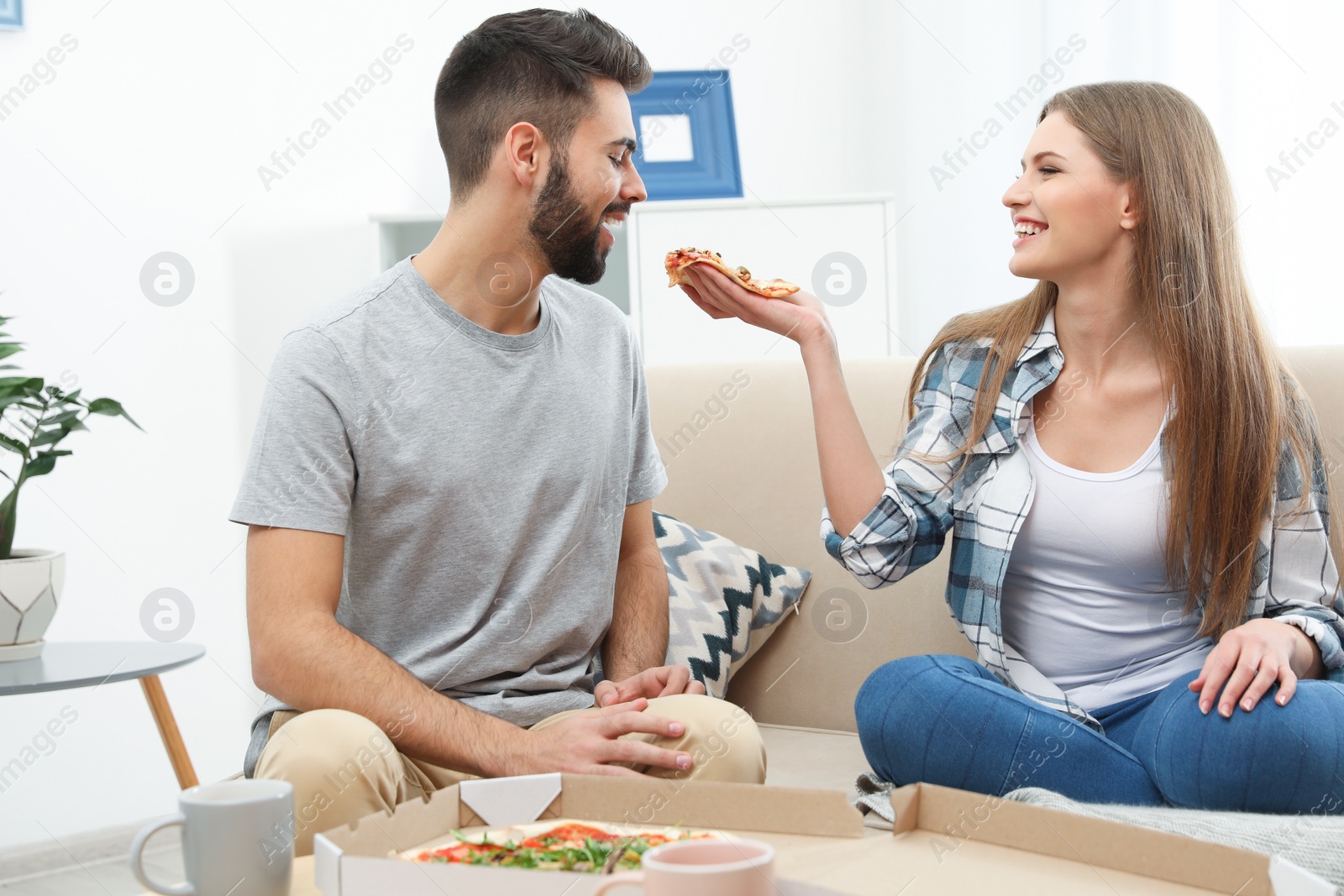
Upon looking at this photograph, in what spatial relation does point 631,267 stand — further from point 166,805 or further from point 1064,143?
point 166,805

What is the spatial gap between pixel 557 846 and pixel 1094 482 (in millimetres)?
903

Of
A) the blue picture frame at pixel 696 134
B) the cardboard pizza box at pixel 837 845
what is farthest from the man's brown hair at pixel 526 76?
the blue picture frame at pixel 696 134

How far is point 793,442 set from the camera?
189 centimetres

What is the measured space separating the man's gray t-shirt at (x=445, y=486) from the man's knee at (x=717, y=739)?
0.19m

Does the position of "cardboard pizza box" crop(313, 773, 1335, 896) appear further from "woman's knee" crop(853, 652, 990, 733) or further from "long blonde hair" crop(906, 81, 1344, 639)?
"long blonde hair" crop(906, 81, 1344, 639)

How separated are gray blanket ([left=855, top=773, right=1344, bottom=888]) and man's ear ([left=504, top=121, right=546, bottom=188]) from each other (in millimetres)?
926

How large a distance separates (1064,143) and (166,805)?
230 centimetres

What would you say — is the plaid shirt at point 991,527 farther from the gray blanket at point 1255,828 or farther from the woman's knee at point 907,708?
the gray blanket at point 1255,828

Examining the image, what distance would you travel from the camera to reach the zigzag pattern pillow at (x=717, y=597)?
1.68 m

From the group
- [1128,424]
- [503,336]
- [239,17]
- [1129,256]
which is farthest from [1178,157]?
[239,17]

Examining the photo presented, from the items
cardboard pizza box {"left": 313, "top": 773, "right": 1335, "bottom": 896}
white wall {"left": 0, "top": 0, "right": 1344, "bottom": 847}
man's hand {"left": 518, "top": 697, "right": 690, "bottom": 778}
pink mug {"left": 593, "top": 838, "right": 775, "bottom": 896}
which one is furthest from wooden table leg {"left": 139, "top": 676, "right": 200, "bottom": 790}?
pink mug {"left": 593, "top": 838, "right": 775, "bottom": 896}

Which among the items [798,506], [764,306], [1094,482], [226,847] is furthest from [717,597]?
[226,847]

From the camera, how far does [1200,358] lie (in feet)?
4.92

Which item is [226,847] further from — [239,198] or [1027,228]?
[239,198]
